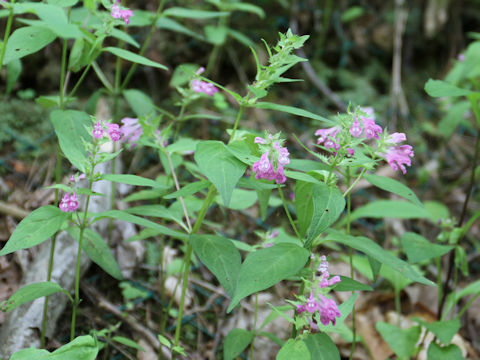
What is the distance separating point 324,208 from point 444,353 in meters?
1.05

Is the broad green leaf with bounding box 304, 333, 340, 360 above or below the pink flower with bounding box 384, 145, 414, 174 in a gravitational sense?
below

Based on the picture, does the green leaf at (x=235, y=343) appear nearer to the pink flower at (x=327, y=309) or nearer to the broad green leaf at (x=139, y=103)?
the pink flower at (x=327, y=309)

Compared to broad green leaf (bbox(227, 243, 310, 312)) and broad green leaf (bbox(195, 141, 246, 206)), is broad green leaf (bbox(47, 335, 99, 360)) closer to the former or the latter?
broad green leaf (bbox(227, 243, 310, 312))

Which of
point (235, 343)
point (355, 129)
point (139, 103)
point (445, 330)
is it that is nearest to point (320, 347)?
point (235, 343)

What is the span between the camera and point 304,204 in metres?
1.50

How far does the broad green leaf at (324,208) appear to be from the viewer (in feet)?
4.17

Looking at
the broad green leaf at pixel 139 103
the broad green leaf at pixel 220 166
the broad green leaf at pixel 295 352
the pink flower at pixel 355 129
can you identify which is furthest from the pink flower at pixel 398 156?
the broad green leaf at pixel 139 103

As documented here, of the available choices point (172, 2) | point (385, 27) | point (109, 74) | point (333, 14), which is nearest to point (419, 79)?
point (385, 27)

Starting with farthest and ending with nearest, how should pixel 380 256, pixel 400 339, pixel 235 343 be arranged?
pixel 400 339 → pixel 235 343 → pixel 380 256

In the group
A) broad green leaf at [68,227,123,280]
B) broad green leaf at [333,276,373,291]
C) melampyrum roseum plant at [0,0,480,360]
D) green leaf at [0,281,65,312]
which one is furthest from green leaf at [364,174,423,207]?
green leaf at [0,281,65,312]

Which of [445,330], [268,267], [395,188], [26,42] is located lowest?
[445,330]

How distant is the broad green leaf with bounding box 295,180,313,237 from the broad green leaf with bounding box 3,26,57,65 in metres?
0.98

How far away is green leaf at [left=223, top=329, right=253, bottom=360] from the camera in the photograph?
5.51 feet

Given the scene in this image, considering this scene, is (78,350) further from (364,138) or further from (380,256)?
(364,138)
